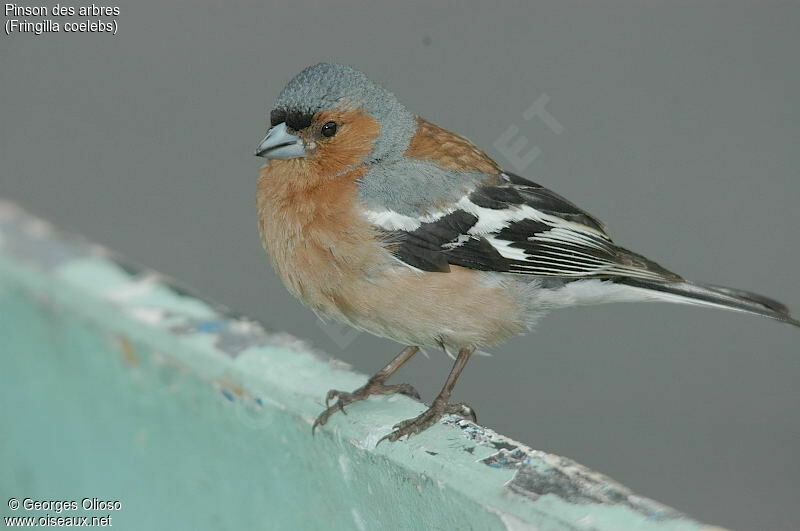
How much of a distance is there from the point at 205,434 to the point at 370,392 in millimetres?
473

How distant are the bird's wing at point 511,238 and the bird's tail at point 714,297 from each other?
6 cm

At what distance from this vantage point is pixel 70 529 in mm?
3340

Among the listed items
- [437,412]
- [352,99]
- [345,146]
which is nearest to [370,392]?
[437,412]

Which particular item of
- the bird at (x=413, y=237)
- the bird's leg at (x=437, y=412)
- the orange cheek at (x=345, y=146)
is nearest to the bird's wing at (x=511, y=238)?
the bird at (x=413, y=237)

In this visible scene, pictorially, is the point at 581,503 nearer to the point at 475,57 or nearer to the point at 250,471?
the point at 250,471

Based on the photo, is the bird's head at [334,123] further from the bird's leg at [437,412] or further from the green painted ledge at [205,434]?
the bird's leg at [437,412]

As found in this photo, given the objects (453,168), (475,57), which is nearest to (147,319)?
(453,168)

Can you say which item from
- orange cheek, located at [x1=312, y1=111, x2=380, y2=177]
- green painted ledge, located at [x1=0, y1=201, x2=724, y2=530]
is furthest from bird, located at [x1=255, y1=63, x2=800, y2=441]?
green painted ledge, located at [x1=0, y1=201, x2=724, y2=530]

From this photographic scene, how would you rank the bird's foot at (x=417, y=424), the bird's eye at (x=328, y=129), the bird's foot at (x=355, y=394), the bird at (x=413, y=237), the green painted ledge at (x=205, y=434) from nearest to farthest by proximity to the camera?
1. the green painted ledge at (x=205, y=434)
2. the bird's foot at (x=417, y=424)
3. the bird's foot at (x=355, y=394)
4. the bird at (x=413, y=237)
5. the bird's eye at (x=328, y=129)

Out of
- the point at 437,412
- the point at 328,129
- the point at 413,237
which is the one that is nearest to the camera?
the point at 437,412

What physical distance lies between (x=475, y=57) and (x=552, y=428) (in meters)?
2.42

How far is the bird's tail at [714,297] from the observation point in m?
3.24

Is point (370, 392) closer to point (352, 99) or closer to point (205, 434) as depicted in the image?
point (205, 434)

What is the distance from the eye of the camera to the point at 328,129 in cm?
331
